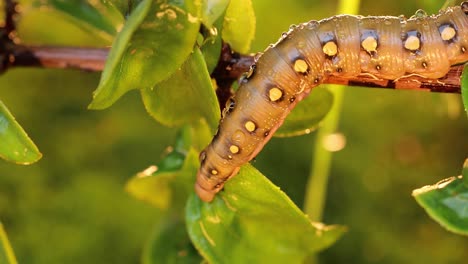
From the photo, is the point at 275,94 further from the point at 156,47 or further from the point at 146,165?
the point at 146,165

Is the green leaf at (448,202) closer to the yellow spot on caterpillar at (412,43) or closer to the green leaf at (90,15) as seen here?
the yellow spot on caterpillar at (412,43)

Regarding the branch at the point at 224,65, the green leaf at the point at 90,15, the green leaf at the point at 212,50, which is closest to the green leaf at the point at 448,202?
the branch at the point at 224,65

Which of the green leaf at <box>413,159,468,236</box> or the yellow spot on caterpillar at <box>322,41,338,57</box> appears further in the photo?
the yellow spot on caterpillar at <box>322,41,338,57</box>

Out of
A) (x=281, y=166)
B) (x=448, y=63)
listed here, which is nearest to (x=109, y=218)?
(x=281, y=166)

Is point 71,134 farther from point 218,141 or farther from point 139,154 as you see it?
point 218,141

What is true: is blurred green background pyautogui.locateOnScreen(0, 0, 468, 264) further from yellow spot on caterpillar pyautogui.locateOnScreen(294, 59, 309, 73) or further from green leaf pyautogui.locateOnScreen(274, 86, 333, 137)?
yellow spot on caterpillar pyautogui.locateOnScreen(294, 59, 309, 73)

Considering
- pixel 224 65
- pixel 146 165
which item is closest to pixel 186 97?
pixel 224 65

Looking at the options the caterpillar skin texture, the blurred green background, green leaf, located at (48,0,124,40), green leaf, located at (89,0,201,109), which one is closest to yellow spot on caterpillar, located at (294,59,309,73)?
the caterpillar skin texture
